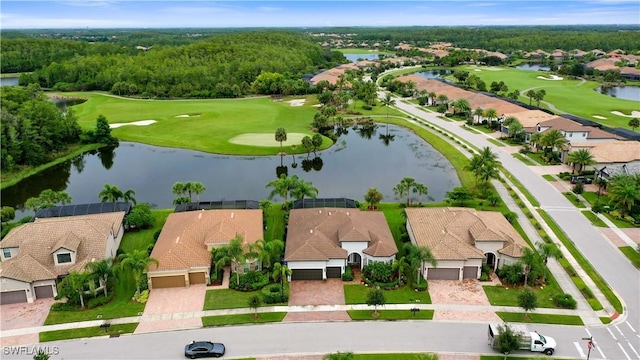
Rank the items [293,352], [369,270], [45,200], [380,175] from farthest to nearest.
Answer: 1. [380,175]
2. [45,200]
3. [369,270]
4. [293,352]

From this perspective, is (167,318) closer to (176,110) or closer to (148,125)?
(148,125)

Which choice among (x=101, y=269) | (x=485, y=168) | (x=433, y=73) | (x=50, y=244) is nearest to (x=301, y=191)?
(x=485, y=168)

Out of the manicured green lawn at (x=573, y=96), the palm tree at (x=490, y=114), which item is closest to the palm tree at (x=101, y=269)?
the palm tree at (x=490, y=114)

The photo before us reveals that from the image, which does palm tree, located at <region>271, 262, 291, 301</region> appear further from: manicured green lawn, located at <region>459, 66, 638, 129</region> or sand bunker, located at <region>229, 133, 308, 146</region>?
manicured green lawn, located at <region>459, 66, 638, 129</region>

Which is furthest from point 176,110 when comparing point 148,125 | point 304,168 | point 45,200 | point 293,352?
point 293,352

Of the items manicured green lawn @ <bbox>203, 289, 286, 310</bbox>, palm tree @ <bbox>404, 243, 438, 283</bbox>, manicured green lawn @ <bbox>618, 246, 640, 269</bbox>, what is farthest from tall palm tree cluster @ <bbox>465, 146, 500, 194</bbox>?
manicured green lawn @ <bbox>203, 289, 286, 310</bbox>

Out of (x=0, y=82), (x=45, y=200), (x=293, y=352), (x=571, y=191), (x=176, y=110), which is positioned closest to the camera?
(x=293, y=352)

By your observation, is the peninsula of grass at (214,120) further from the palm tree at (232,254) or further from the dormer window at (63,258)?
the dormer window at (63,258)
